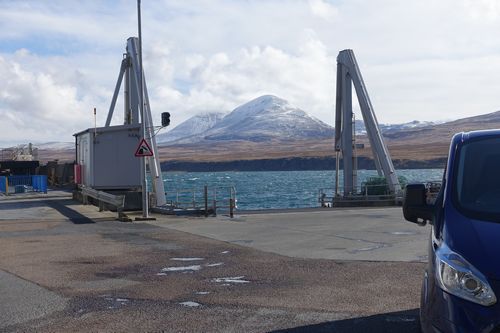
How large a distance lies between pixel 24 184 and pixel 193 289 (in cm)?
3664

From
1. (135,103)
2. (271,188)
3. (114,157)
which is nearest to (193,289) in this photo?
(114,157)

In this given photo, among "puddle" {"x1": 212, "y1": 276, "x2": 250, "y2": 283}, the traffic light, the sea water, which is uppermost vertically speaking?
the traffic light

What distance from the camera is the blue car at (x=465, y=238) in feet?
14.1

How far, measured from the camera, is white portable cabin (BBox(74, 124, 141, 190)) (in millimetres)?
27078

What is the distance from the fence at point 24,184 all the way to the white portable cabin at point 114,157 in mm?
12268

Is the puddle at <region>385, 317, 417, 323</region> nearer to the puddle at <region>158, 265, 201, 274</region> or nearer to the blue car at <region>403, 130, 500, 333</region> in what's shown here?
the blue car at <region>403, 130, 500, 333</region>

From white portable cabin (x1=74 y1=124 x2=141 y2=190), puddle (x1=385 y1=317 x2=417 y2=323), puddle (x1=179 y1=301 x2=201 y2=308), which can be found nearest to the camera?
puddle (x1=385 y1=317 x2=417 y2=323)

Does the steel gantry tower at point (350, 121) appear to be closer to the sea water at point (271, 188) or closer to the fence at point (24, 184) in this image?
the sea water at point (271, 188)

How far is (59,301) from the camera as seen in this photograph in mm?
8367

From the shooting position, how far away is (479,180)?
5438mm

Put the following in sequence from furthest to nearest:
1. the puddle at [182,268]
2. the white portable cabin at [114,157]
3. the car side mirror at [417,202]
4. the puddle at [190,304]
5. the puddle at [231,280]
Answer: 1. the white portable cabin at [114,157]
2. the puddle at [182,268]
3. the puddle at [231,280]
4. the puddle at [190,304]
5. the car side mirror at [417,202]

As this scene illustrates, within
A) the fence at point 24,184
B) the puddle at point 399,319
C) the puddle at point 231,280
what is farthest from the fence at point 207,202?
the puddle at point 399,319

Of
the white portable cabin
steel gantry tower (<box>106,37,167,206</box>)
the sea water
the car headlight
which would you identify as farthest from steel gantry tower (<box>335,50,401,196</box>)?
the car headlight

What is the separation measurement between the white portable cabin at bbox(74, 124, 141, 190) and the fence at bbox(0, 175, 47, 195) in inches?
483
